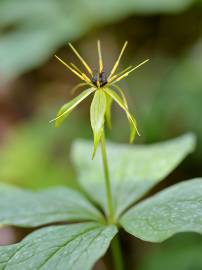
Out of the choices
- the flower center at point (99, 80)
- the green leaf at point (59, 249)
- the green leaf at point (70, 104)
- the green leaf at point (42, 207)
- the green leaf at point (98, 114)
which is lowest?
the green leaf at point (59, 249)

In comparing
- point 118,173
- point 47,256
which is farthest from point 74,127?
point 47,256

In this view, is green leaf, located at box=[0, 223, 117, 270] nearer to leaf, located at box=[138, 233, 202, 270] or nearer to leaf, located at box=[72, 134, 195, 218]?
leaf, located at box=[72, 134, 195, 218]

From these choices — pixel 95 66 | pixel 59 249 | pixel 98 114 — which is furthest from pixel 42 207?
pixel 95 66

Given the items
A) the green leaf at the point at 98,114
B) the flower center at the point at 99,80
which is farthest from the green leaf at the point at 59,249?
the flower center at the point at 99,80

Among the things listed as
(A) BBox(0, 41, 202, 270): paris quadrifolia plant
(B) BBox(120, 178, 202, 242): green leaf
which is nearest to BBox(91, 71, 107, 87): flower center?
(A) BBox(0, 41, 202, 270): paris quadrifolia plant

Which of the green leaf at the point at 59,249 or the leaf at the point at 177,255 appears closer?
the green leaf at the point at 59,249

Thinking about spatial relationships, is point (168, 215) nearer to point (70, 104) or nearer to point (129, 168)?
point (70, 104)

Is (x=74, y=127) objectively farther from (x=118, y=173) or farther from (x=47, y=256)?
(x=47, y=256)

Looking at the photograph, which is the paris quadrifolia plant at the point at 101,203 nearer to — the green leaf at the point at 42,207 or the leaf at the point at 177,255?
the green leaf at the point at 42,207
